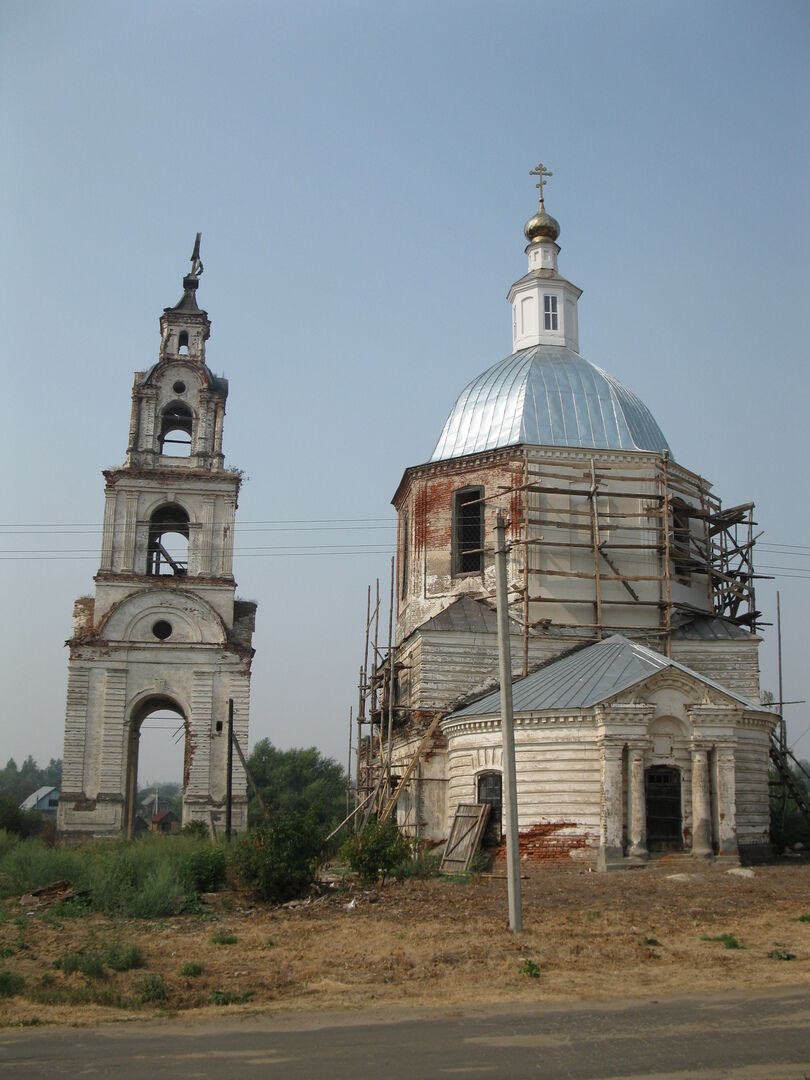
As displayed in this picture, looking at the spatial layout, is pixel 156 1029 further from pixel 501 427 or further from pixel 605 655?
pixel 501 427

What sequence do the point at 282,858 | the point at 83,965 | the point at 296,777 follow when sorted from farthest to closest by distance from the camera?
the point at 296,777, the point at 282,858, the point at 83,965

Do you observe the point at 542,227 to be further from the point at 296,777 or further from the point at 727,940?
the point at 296,777

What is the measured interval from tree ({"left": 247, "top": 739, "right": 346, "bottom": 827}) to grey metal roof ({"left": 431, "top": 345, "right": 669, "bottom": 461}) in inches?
1378

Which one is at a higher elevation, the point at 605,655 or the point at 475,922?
the point at 605,655

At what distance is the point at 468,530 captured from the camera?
27.4 m

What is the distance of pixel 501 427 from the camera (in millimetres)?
27875

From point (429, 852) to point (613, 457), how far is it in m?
10.7

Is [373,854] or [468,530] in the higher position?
[468,530]

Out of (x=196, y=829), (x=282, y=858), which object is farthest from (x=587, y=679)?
(x=196, y=829)

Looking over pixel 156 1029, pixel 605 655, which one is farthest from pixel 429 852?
pixel 156 1029

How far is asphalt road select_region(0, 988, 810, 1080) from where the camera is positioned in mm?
7477

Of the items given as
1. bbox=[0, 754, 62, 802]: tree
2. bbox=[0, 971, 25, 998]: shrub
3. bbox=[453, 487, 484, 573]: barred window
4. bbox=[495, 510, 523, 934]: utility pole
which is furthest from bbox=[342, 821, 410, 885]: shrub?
bbox=[0, 754, 62, 802]: tree

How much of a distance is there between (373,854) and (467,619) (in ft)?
28.0

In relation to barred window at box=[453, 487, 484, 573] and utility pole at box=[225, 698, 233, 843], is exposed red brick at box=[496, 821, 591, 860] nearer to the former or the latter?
barred window at box=[453, 487, 484, 573]
